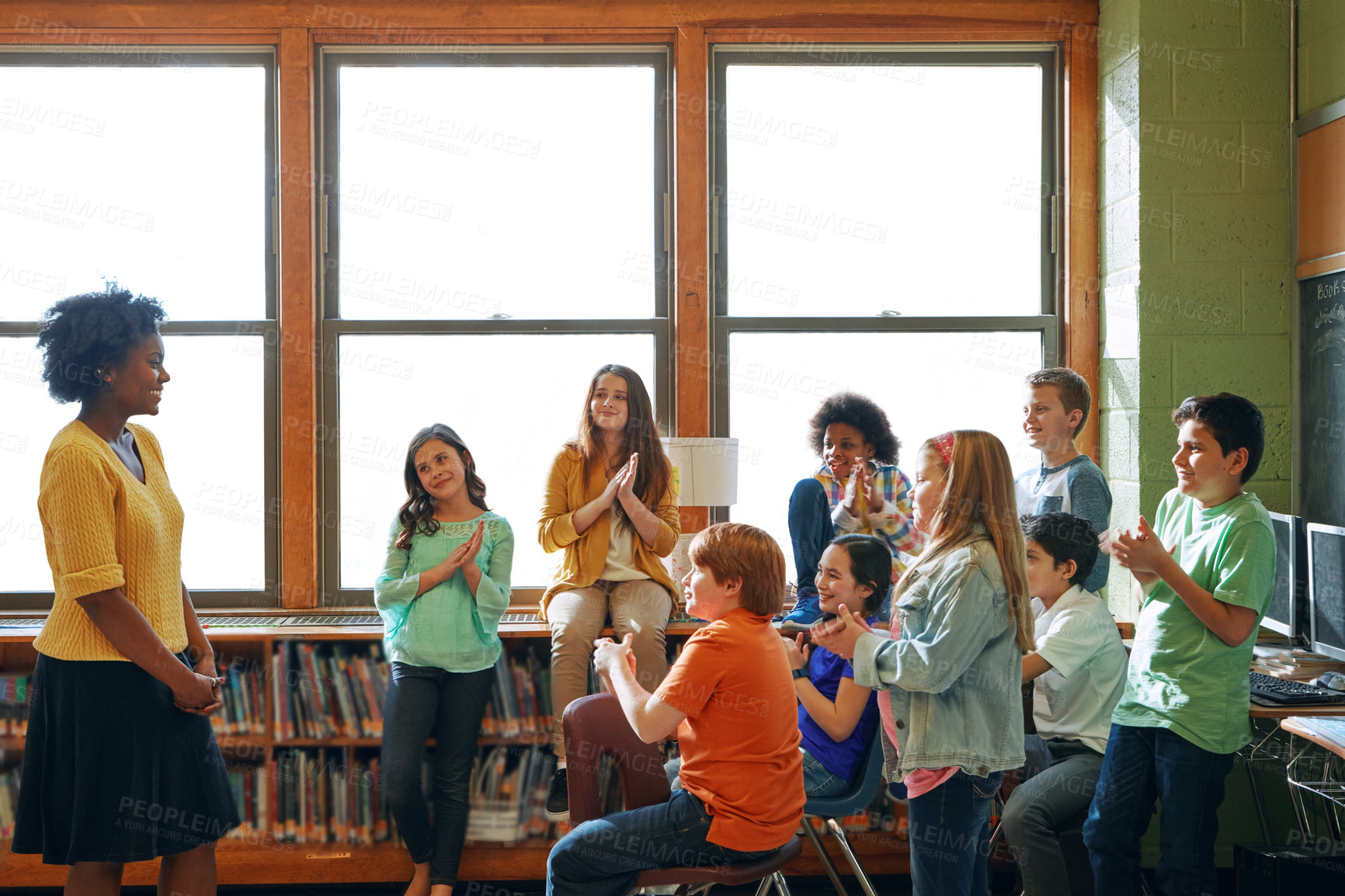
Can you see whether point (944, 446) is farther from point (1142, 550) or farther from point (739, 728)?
point (739, 728)

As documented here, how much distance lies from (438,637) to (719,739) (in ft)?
3.49

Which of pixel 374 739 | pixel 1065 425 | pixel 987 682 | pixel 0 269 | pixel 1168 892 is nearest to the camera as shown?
pixel 987 682

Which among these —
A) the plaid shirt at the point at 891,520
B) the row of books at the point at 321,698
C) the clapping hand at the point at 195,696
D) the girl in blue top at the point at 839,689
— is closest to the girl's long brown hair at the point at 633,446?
the plaid shirt at the point at 891,520

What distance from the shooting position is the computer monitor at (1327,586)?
2.39m

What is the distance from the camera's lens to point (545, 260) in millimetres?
3355

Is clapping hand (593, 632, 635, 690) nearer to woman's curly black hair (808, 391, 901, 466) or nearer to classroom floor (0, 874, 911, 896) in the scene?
classroom floor (0, 874, 911, 896)

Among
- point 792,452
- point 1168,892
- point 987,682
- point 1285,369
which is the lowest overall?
point 1168,892

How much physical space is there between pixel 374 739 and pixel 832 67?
2.81 meters

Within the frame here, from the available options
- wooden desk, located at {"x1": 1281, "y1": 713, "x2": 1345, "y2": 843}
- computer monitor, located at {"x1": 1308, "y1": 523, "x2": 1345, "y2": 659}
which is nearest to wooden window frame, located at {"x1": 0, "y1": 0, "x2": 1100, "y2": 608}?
computer monitor, located at {"x1": 1308, "y1": 523, "x2": 1345, "y2": 659}

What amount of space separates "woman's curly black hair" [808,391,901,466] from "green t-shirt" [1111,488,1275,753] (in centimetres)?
109

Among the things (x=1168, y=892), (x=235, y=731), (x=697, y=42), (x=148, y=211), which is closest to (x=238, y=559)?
(x=235, y=731)

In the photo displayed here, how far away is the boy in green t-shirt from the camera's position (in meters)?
2.07

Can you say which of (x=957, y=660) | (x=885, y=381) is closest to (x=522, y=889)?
(x=957, y=660)

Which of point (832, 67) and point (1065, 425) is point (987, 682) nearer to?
point (1065, 425)
